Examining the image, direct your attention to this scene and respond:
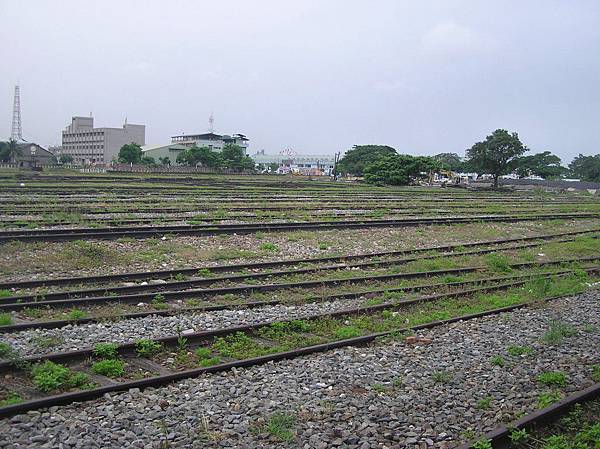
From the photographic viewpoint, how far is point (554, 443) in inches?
211

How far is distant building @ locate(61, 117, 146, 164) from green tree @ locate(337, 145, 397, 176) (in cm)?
5529

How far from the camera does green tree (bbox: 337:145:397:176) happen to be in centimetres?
9019

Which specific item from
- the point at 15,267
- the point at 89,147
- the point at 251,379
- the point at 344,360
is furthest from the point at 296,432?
the point at 89,147

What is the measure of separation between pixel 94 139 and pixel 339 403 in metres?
133

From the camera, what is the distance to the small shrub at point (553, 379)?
6793 mm

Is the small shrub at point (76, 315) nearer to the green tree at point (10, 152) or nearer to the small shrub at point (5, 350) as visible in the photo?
the small shrub at point (5, 350)

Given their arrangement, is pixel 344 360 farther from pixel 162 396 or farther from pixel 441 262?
pixel 441 262

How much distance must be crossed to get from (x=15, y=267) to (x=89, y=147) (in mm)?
126875

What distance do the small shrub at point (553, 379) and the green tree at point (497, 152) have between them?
193 feet

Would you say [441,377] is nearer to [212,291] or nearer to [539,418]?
[539,418]

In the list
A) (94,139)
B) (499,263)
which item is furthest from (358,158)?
(499,263)

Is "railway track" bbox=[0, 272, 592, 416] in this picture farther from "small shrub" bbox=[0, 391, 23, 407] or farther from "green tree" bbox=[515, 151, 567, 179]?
"green tree" bbox=[515, 151, 567, 179]

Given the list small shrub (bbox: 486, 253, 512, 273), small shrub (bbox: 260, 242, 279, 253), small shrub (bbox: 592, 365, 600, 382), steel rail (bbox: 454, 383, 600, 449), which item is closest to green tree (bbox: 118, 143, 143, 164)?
small shrub (bbox: 260, 242, 279, 253)

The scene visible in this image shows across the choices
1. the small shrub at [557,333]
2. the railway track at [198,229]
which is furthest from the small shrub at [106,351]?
the railway track at [198,229]
